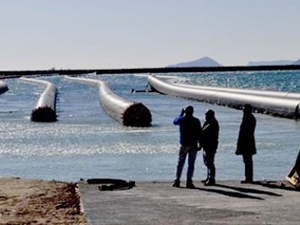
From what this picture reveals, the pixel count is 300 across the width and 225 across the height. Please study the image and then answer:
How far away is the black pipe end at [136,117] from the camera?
38.4 m

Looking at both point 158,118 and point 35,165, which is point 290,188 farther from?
point 158,118

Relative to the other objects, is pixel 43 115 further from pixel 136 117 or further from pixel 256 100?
pixel 256 100

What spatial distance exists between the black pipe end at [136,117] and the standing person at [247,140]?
21.4 m

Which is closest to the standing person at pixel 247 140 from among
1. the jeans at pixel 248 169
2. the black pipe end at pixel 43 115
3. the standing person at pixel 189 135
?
the jeans at pixel 248 169

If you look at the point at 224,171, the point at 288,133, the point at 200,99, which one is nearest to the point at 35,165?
the point at 224,171

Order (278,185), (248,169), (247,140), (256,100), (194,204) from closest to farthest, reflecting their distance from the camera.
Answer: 1. (194,204)
2. (278,185)
3. (248,169)
4. (247,140)
5. (256,100)

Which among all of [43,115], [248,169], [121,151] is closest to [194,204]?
[248,169]

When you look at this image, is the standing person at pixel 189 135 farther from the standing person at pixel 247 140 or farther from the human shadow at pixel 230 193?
the standing person at pixel 247 140

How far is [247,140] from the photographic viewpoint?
16812 millimetres

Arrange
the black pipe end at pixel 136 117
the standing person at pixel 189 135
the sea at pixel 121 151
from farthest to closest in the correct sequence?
the black pipe end at pixel 136 117 < the sea at pixel 121 151 < the standing person at pixel 189 135

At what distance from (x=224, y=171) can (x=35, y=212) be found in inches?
323

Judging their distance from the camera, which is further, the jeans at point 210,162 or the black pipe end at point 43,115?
the black pipe end at point 43,115

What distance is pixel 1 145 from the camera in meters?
29.8

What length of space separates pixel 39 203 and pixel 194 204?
2.95 meters
